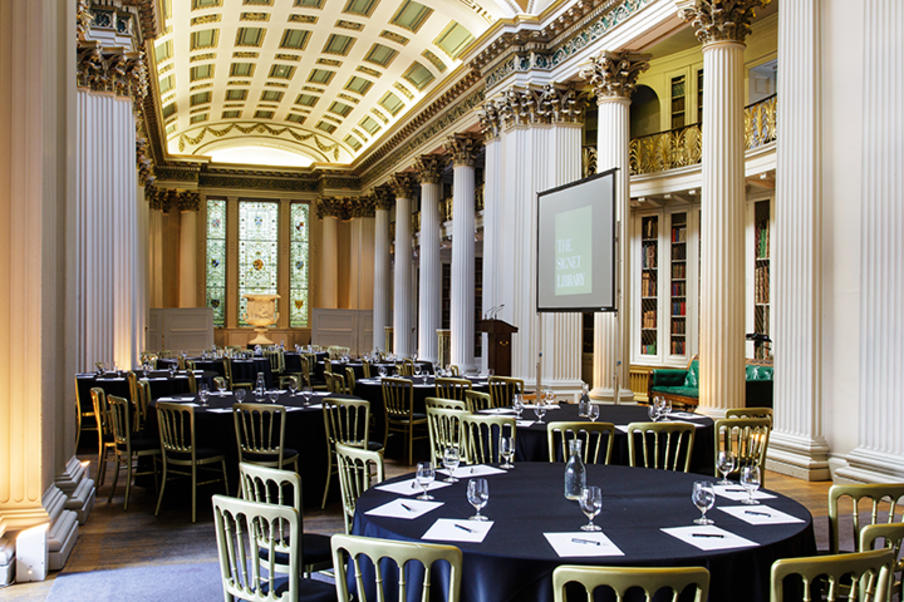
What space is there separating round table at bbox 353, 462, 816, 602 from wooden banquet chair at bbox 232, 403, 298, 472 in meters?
2.62

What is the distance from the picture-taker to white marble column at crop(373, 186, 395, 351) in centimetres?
2330

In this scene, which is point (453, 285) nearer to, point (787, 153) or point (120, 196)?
point (120, 196)

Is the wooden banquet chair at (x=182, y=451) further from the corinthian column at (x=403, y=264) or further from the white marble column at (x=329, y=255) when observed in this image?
the white marble column at (x=329, y=255)

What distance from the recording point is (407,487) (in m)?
3.56

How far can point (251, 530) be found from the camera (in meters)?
2.67

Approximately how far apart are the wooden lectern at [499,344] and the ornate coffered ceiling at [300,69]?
5.46 meters

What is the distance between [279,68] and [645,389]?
12.9 m

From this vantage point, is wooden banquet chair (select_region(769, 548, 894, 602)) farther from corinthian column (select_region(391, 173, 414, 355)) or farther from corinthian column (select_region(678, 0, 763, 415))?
corinthian column (select_region(391, 173, 414, 355))

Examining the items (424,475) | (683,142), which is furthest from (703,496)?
(683,142)

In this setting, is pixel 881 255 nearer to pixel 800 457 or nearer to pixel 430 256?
pixel 800 457

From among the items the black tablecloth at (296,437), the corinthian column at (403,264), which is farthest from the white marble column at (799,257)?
the corinthian column at (403,264)

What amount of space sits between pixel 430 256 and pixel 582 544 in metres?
16.4

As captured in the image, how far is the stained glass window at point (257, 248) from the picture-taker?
26156 mm

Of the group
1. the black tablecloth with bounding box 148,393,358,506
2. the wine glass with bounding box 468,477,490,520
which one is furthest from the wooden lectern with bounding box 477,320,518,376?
the wine glass with bounding box 468,477,490,520
